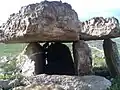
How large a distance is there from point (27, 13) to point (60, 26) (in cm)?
97

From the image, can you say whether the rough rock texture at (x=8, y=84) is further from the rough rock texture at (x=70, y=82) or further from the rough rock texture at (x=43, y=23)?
the rough rock texture at (x=43, y=23)

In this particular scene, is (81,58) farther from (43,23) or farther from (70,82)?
(43,23)

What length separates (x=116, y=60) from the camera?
13.4m

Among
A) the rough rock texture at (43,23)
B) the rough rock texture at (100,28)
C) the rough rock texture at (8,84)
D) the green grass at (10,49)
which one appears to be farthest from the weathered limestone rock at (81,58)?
the green grass at (10,49)

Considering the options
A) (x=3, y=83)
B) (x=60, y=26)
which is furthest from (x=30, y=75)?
(x=60, y=26)

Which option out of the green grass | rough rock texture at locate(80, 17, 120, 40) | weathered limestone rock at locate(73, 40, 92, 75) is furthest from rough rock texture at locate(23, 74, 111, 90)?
the green grass

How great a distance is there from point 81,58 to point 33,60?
1.47 metres

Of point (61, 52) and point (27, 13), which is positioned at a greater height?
point (27, 13)

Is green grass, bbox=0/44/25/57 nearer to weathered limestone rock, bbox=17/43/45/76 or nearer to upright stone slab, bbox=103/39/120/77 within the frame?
weathered limestone rock, bbox=17/43/45/76

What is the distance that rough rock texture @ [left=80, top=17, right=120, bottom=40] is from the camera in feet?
41.9

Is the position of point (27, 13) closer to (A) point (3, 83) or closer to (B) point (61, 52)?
(A) point (3, 83)

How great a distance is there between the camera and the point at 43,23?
33.9 feet

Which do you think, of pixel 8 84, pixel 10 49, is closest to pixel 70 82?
pixel 8 84

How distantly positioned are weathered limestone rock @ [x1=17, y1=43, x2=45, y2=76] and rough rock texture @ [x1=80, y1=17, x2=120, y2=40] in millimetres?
1891
